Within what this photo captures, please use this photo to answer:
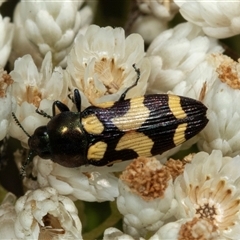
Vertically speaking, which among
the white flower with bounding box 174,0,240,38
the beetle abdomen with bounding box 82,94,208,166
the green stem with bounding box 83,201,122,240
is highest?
the white flower with bounding box 174,0,240,38

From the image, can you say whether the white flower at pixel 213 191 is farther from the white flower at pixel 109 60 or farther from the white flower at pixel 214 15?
the white flower at pixel 214 15

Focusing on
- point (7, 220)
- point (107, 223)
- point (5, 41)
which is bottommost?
point (107, 223)

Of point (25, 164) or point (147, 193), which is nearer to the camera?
point (147, 193)

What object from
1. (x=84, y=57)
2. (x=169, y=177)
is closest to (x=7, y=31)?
(x=84, y=57)

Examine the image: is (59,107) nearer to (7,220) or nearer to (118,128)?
(118,128)

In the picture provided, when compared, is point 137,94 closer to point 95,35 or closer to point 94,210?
point 95,35

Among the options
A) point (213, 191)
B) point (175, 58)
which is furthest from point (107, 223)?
point (175, 58)

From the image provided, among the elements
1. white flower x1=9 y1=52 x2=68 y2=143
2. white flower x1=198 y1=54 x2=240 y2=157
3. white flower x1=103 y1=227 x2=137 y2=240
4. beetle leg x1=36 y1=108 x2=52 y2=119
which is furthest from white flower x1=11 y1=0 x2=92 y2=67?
white flower x1=103 y1=227 x2=137 y2=240

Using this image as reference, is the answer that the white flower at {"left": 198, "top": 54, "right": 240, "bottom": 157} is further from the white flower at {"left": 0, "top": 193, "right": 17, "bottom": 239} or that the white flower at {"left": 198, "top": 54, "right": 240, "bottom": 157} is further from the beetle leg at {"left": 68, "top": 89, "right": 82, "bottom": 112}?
the white flower at {"left": 0, "top": 193, "right": 17, "bottom": 239}
